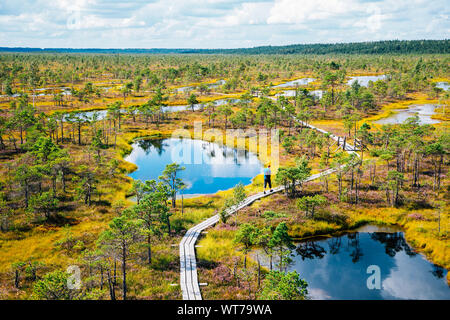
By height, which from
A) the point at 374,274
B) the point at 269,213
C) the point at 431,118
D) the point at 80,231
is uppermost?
the point at 431,118

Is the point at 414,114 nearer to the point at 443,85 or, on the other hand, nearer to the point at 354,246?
the point at 354,246

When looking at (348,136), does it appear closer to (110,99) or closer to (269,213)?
(269,213)

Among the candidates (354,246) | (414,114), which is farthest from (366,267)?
(414,114)

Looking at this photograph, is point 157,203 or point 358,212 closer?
point 157,203

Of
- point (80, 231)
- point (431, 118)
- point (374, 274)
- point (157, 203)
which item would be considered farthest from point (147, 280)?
point (431, 118)

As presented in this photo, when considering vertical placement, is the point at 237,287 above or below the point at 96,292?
below
